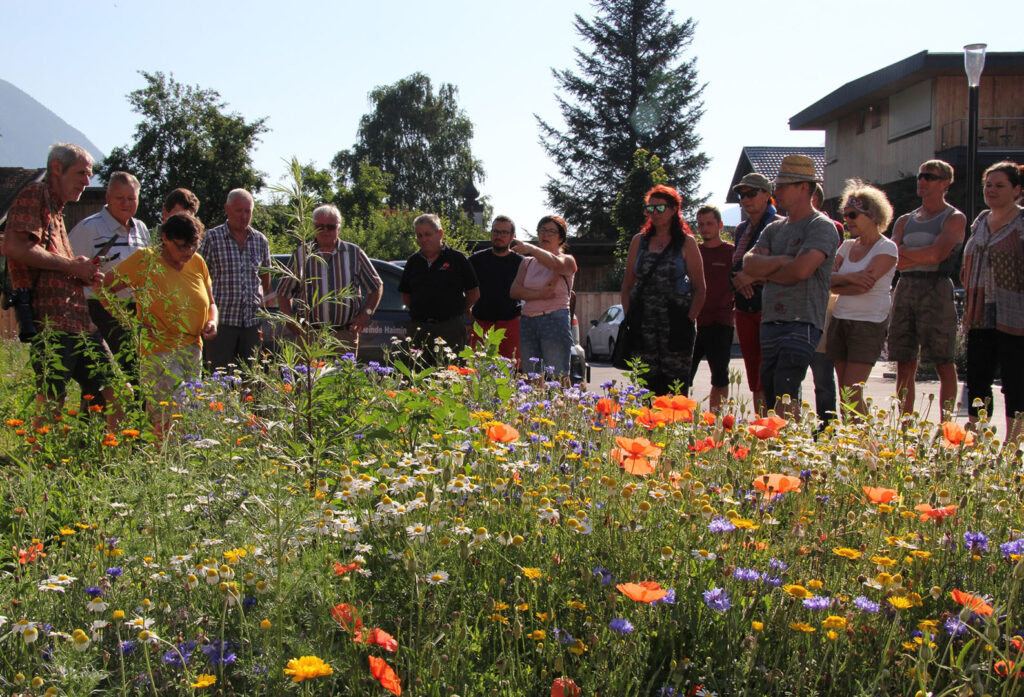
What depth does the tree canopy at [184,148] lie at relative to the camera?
167ft

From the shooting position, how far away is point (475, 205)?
21859mm

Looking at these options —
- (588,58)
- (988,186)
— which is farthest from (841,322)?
(588,58)

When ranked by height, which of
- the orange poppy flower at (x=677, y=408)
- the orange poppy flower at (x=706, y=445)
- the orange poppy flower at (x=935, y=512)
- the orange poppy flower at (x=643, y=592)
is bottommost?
the orange poppy flower at (x=643, y=592)

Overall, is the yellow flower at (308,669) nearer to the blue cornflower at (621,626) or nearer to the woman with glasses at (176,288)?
the blue cornflower at (621,626)

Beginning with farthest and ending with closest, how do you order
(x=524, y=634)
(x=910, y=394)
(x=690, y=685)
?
(x=910, y=394) → (x=524, y=634) → (x=690, y=685)

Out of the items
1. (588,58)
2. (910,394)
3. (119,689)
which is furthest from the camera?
(588,58)

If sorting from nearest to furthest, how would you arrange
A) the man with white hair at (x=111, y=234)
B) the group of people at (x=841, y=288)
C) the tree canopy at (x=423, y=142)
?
the group of people at (x=841, y=288) → the man with white hair at (x=111, y=234) → the tree canopy at (x=423, y=142)

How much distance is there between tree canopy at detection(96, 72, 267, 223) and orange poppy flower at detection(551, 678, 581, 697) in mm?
51148

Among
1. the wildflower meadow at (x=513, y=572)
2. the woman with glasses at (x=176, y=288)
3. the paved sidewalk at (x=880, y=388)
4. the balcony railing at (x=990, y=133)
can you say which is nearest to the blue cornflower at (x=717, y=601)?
the wildflower meadow at (x=513, y=572)

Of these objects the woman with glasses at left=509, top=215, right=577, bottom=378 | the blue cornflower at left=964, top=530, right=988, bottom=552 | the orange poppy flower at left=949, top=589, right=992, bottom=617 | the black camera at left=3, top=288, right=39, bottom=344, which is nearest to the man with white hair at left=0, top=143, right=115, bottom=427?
the black camera at left=3, top=288, right=39, bottom=344

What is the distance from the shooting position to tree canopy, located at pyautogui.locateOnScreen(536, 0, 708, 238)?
46.2m

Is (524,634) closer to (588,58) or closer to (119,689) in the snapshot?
(119,689)

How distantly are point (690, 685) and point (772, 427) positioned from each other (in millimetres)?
1119

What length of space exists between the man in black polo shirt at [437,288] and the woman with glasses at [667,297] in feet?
6.16
